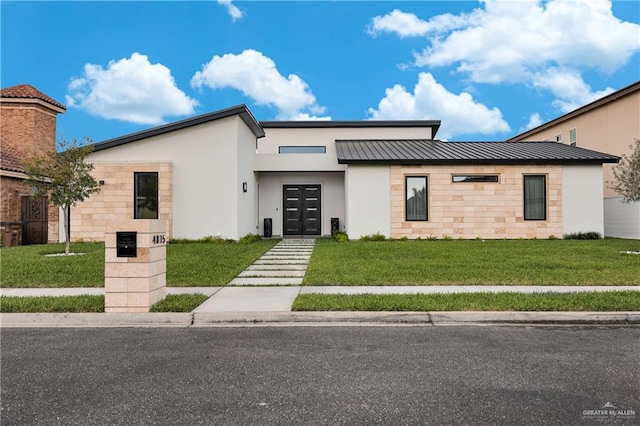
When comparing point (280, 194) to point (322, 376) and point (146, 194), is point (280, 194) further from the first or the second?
point (322, 376)

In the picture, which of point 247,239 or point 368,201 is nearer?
point 247,239

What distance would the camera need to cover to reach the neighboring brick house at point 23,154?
62.3 ft

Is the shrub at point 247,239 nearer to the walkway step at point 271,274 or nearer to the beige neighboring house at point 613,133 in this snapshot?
the walkway step at point 271,274

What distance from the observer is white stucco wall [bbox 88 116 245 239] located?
17.6 metres

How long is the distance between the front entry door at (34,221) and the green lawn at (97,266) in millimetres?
5502

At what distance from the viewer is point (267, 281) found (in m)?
9.76

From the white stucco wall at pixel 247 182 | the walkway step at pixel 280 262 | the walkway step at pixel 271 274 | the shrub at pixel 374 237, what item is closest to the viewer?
the walkway step at pixel 271 274

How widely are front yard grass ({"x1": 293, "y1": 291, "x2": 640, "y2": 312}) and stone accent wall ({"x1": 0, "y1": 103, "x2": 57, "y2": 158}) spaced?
24093mm

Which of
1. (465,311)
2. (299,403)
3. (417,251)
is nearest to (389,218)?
(417,251)

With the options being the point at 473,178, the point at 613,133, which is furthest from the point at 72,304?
the point at 613,133

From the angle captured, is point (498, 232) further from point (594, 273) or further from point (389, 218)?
point (594, 273)

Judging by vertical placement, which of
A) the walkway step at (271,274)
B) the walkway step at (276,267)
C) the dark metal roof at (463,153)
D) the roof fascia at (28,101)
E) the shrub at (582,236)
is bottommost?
the walkway step at (271,274)

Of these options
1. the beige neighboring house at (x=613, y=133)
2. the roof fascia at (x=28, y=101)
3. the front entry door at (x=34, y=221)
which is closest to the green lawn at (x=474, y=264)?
the beige neighboring house at (x=613, y=133)

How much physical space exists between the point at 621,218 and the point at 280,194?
15882mm
